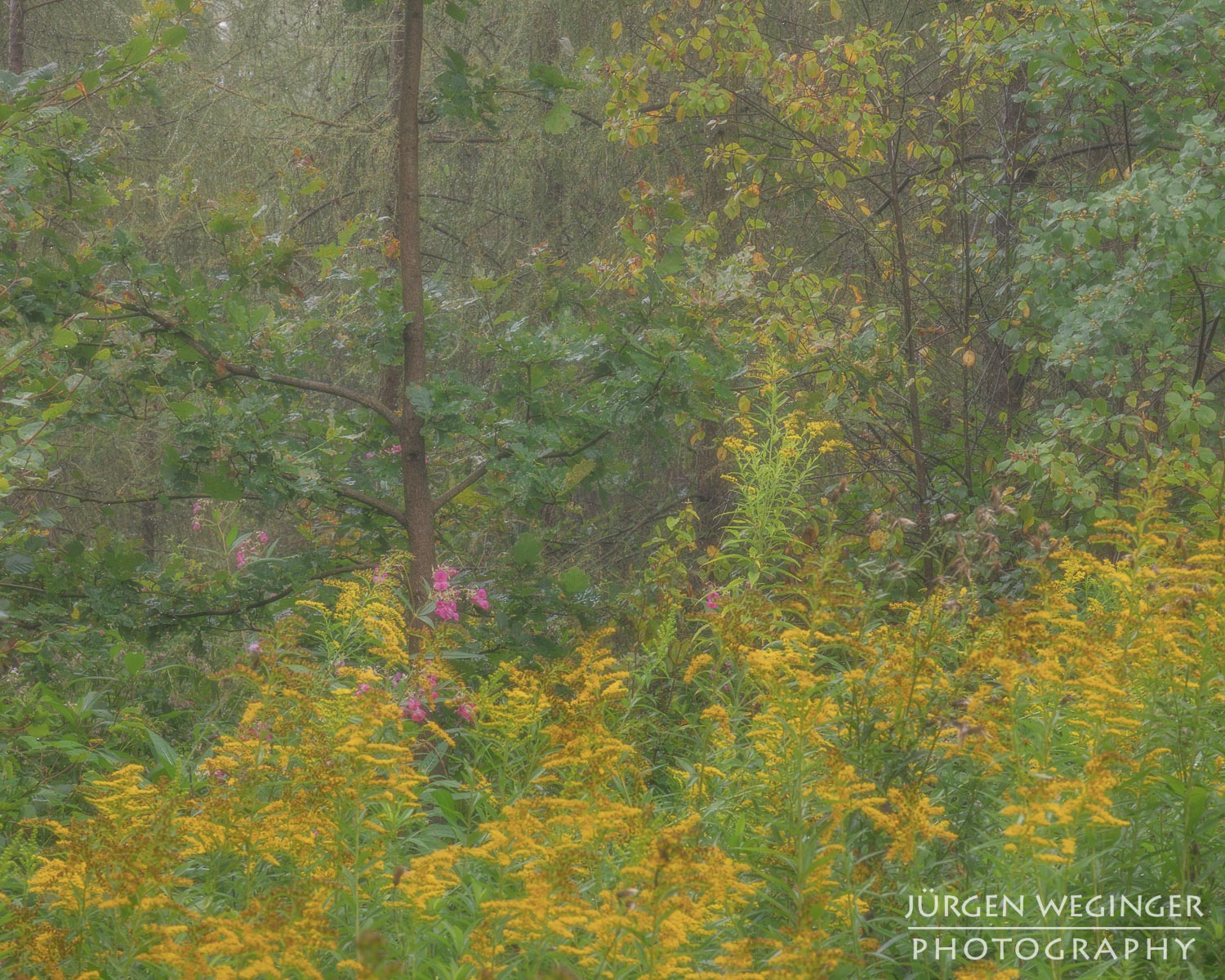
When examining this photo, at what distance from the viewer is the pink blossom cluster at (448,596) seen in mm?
3727

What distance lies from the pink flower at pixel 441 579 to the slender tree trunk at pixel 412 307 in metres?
0.10

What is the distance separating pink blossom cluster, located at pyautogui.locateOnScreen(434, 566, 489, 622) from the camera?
3.73 metres

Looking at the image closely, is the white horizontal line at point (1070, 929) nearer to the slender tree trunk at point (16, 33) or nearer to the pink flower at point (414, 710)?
the pink flower at point (414, 710)

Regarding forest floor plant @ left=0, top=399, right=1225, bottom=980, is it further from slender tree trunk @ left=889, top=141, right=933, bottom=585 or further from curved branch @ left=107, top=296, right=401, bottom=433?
slender tree trunk @ left=889, top=141, right=933, bottom=585

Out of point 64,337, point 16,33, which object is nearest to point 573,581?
point 64,337

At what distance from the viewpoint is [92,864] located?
2.20 metres

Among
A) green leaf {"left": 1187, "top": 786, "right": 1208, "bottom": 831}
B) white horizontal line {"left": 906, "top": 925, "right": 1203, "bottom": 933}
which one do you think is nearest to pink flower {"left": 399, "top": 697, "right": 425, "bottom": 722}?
white horizontal line {"left": 906, "top": 925, "right": 1203, "bottom": 933}

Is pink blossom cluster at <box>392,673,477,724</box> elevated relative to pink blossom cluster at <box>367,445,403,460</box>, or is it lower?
lower

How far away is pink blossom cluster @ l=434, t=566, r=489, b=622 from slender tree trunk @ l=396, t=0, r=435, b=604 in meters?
0.15

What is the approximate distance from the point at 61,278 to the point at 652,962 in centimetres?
288

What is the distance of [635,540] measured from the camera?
7.95 meters

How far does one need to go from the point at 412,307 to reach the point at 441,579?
39.0 inches

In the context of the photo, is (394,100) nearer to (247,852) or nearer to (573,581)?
(573,581)

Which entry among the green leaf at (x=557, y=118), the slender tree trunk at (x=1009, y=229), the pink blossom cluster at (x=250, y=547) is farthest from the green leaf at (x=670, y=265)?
the pink blossom cluster at (x=250, y=547)
